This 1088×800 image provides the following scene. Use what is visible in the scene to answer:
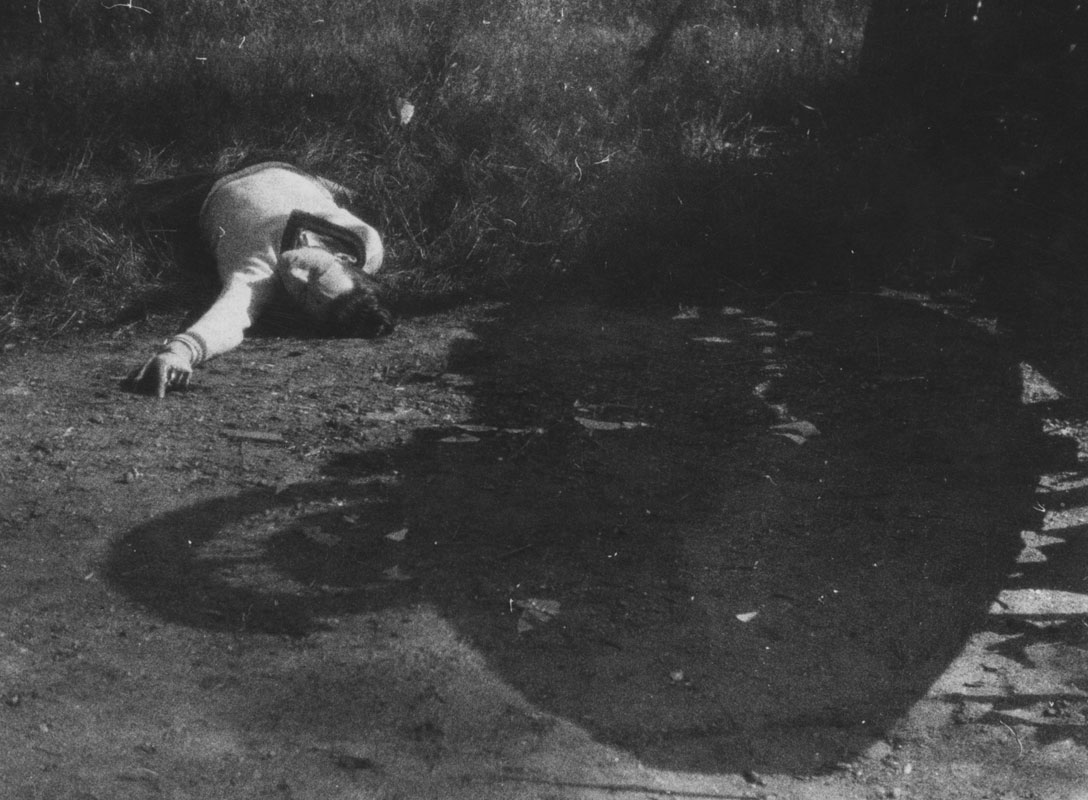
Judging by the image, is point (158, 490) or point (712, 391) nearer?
point (158, 490)

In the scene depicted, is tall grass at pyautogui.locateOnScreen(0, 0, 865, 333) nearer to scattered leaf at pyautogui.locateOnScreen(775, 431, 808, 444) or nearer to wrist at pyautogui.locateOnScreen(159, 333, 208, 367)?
wrist at pyautogui.locateOnScreen(159, 333, 208, 367)

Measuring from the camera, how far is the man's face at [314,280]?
4988 mm

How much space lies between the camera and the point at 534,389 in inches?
175

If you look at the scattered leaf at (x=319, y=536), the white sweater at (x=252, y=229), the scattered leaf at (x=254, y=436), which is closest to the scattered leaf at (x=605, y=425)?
the scattered leaf at (x=254, y=436)

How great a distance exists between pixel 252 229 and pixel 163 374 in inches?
48.7

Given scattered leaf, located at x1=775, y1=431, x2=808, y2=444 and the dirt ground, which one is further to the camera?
scattered leaf, located at x1=775, y1=431, x2=808, y2=444

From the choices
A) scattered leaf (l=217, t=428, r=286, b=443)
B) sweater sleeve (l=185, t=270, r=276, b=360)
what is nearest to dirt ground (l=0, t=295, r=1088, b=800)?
scattered leaf (l=217, t=428, r=286, b=443)

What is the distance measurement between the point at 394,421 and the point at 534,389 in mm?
608

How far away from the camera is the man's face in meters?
4.99

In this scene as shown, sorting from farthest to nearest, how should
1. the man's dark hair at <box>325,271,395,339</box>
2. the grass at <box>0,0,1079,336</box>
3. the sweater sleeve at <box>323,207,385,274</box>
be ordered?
the grass at <box>0,0,1079,336</box> → the sweater sleeve at <box>323,207,385,274</box> → the man's dark hair at <box>325,271,395,339</box>

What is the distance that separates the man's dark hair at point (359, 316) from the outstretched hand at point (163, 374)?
0.82 metres

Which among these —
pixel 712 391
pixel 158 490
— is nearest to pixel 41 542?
pixel 158 490

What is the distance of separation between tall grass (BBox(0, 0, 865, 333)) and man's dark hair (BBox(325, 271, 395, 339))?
499mm

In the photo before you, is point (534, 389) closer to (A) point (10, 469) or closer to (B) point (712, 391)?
(B) point (712, 391)
